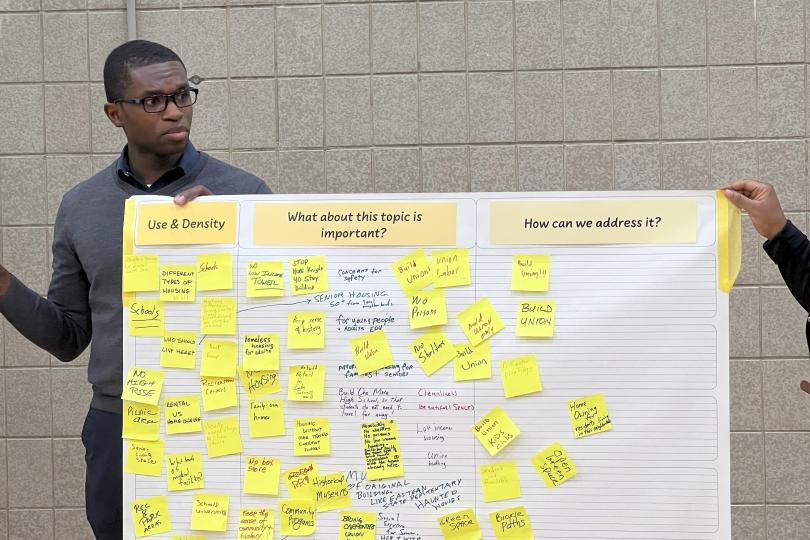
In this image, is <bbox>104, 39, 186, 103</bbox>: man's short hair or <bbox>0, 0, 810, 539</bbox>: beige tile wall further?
<bbox>0, 0, 810, 539</bbox>: beige tile wall

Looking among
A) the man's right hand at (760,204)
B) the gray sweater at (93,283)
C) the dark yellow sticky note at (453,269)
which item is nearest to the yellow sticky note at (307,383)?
the dark yellow sticky note at (453,269)

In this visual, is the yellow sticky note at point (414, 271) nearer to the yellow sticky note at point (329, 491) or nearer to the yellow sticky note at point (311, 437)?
the yellow sticky note at point (311, 437)

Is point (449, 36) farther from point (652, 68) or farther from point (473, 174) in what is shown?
point (652, 68)

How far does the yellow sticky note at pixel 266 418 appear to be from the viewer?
88.0 inches

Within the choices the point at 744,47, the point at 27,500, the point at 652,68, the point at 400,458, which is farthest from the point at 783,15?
the point at 27,500

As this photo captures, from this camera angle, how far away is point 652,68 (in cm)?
367

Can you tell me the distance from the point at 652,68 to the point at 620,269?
1.75 metres

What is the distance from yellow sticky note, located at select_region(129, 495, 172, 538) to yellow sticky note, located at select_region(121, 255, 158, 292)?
0.51 metres

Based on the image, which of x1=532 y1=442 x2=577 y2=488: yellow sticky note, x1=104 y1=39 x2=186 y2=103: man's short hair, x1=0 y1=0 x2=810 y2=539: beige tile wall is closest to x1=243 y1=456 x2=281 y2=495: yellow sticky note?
x1=532 y1=442 x2=577 y2=488: yellow sticky note

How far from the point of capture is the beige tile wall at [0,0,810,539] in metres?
3.65

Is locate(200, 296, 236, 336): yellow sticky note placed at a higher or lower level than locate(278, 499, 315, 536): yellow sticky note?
higher

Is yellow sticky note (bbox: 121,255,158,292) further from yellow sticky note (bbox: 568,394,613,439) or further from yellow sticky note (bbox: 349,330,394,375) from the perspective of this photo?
yellow sticky note (bbox: 568,394,613,439)

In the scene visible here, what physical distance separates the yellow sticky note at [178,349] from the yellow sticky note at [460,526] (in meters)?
0.70

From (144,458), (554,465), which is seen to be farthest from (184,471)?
(554,465)
